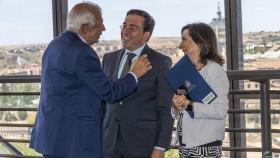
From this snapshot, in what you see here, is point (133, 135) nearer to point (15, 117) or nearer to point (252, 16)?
point (252, 16)

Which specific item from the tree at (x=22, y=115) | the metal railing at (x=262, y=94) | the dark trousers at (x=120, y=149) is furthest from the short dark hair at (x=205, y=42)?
the tree at (x=22, y=115)

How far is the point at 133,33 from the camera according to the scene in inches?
118

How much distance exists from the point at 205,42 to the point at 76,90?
2.26 feet

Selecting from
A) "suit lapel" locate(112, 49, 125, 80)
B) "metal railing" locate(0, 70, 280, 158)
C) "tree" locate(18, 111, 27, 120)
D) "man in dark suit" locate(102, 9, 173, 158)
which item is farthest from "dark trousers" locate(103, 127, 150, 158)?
→ "tree" locate(18, 111, 27, 120)

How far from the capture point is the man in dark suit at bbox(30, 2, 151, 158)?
2.66 meters

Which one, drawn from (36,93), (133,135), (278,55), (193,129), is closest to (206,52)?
(193,129)

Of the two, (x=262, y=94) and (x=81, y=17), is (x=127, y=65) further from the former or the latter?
(x=262, y=94)

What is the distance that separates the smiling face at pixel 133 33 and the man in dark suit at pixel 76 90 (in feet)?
0.89

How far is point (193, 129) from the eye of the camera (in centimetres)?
259

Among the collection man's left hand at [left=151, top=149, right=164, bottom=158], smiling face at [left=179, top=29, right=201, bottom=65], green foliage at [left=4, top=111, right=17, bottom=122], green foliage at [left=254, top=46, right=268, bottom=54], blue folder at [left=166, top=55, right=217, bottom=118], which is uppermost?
green foliage at [left=254, top=46, right=268, bottom=54]

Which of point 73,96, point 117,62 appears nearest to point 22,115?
point 117,62

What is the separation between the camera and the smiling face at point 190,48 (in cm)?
265

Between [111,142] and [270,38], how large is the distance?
2.28 meters

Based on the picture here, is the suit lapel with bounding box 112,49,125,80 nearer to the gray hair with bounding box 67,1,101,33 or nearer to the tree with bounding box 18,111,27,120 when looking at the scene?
the gray hair with bounding box 67,1,101,33
